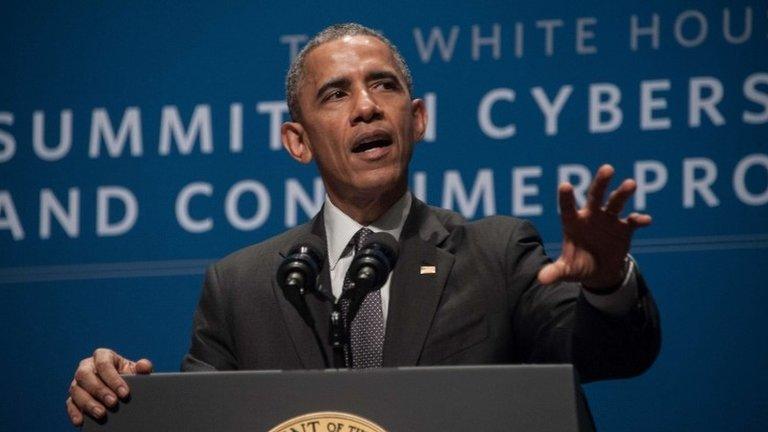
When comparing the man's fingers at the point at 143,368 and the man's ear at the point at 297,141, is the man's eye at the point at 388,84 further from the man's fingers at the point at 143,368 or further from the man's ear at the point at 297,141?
the man's fingers at the point at 143,368

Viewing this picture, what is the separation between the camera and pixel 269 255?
8.84 ft

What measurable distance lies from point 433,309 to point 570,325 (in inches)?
10.9

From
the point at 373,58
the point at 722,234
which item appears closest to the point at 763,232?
the point at 722,234

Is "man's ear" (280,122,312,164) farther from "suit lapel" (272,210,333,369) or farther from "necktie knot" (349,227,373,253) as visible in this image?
"suit lapel" (272,210,333,369)

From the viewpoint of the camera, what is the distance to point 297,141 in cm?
296

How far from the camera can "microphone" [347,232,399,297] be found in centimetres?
204

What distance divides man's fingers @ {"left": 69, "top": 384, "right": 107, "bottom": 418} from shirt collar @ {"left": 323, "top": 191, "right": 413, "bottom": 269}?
2.58 feet

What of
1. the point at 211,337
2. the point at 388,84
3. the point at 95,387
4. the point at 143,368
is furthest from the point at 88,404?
the point at 388,84

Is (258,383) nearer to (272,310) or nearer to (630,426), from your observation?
(272,310)

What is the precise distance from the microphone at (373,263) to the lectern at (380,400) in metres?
0.22

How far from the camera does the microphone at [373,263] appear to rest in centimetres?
204

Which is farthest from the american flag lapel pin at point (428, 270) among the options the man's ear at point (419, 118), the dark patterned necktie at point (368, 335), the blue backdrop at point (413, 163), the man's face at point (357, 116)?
the blue backdrop at point (413, 163)

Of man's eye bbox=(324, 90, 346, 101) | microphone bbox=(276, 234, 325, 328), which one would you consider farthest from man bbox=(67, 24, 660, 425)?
microphone bbox=(276, 234, 325, 328)

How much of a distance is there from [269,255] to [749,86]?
56.5 inches
